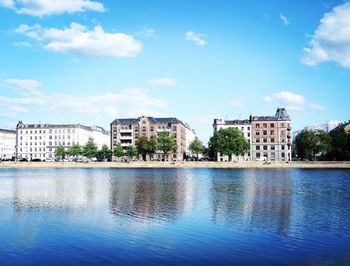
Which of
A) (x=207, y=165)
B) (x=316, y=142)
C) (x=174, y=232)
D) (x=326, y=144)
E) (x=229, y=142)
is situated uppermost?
(x=229, y=142)

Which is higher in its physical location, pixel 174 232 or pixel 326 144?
pixel 326 144

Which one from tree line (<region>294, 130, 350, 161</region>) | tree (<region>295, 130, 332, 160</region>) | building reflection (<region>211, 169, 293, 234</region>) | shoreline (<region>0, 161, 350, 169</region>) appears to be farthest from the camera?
tree (<region>295, 130, 332, 160</region>)

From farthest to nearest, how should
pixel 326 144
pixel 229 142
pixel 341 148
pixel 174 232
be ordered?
pixel 229 142 < pixel 326 144 < pixel 341 148 < pixel 174 232

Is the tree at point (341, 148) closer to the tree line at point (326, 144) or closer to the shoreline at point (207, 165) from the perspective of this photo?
the tree line at point (326, 144)

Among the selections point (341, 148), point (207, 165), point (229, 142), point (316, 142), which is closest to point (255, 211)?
point (207, 165)

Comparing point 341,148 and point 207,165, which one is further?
point 341,148

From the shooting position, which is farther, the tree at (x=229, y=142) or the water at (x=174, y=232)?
the tree at (x=229, y=142)

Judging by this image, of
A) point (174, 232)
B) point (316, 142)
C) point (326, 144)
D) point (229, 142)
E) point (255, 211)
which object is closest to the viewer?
point (174, 232)

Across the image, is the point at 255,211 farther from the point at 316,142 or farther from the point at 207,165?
the point at 316,142

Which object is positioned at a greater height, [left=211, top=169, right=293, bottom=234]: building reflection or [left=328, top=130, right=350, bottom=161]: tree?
[left=328, top=130, right=350, bottom=161]: tree

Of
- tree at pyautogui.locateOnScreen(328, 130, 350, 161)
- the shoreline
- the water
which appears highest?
tree at pyautogui.locateOnScreen(328, 130, 350, 161)

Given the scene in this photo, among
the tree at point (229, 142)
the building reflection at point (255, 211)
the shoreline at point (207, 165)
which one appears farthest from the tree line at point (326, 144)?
the building reflection at point (255, 211)

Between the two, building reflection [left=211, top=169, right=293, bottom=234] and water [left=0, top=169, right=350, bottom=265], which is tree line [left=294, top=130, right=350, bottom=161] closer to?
building reflection [left=211, top=169, right=293, bottom=234]

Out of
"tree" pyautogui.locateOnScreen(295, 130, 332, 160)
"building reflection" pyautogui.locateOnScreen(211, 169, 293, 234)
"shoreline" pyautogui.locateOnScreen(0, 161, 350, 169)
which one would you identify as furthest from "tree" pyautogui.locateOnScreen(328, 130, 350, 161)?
"building reflection" pyautogui.locateOnScreen(211, 169, 293, 234)
